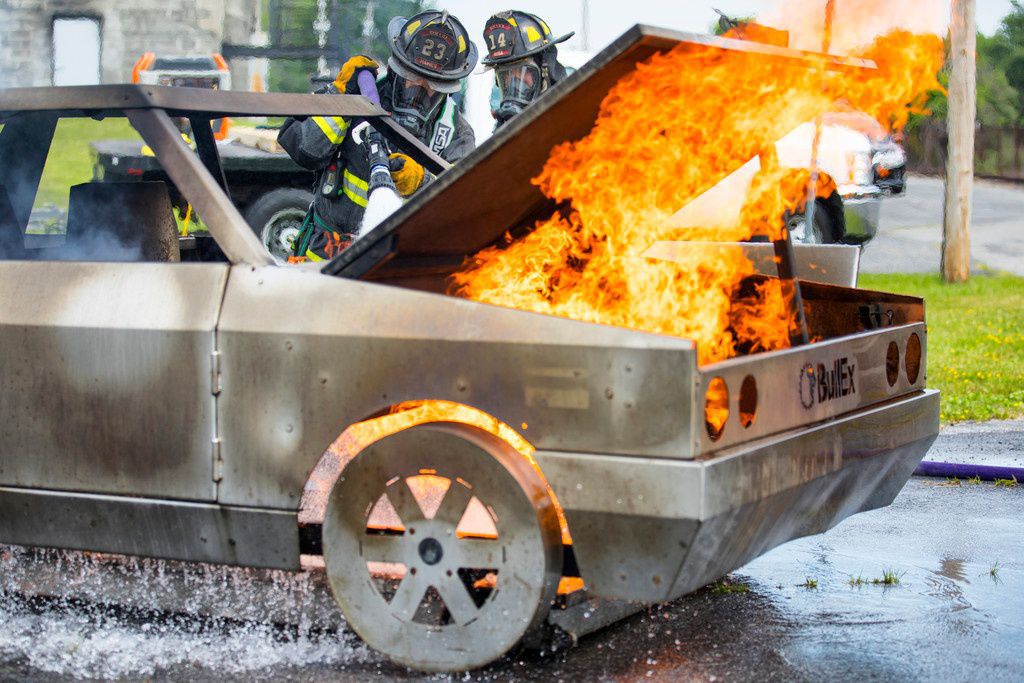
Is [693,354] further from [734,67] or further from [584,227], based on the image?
[584,227]

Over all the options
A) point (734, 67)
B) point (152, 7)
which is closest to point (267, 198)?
point (734, 67)

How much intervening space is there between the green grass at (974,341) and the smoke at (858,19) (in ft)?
13.8

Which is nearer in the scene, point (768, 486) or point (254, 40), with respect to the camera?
point (768, 486)

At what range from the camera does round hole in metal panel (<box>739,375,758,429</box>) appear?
3.80m

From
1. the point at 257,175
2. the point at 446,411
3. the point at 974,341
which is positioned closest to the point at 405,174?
the point at 446,411

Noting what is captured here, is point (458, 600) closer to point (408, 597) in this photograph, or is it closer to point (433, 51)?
point (408, 597)

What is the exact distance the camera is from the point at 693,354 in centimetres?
355

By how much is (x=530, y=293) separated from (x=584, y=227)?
0.29 metres

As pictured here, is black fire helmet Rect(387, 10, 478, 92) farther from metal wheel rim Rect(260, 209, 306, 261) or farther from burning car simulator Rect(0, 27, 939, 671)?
metal wheel rim Rect(260, 209, 306, 261)

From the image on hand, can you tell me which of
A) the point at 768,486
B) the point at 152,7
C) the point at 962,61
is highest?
the point at 152,7

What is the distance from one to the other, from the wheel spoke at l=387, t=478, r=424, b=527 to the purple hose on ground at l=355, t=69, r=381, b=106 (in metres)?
3.77

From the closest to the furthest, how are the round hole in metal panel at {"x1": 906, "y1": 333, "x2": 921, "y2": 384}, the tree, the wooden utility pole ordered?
the round hole in metal panel at {"x1": 906, "y1": 333, "x2": 921, "y2": 384} < the wooden utility pole < the tree

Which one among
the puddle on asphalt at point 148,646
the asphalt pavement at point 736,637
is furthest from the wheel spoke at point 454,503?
the puddle on asphalt at point 148,646

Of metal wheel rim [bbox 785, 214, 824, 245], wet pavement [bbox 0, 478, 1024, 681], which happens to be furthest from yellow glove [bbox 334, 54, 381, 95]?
metal wheel rim [bbox 785, 214, 824, 245]
